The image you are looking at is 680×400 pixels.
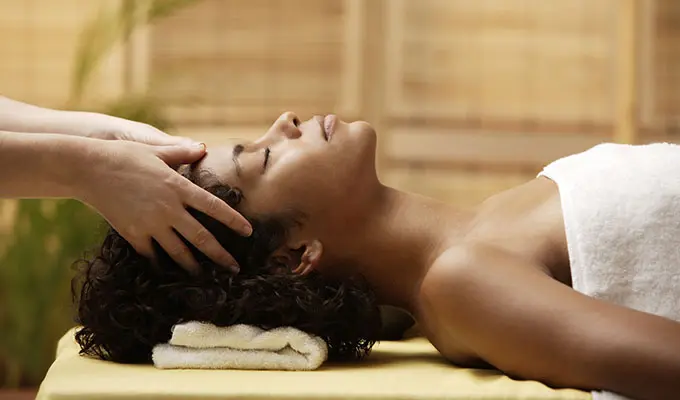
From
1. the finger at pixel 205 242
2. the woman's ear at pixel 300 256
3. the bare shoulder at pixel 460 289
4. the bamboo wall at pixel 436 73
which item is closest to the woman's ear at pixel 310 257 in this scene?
the woman's ear at pixel 300 256

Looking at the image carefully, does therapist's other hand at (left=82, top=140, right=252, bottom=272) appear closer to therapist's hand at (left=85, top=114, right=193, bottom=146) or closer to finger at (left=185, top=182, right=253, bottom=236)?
finger at (left=185, top=182, right=253, bottom=236)

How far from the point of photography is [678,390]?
1.39m

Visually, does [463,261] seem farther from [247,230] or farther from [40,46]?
[40,46]

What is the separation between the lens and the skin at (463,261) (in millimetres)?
1442

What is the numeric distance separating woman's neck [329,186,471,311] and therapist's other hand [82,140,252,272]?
11.0 inches

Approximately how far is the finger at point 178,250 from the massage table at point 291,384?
0.21 metres

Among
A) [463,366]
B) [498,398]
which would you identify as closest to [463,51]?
[463,366]

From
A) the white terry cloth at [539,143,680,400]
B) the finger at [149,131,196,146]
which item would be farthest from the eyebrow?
the white terry cloth at [539,143,680,400]

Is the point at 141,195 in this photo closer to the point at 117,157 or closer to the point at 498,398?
the point at 117,157

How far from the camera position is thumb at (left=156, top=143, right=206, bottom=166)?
178 cm

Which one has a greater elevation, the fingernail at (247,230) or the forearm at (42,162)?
the forearm at (42,162)

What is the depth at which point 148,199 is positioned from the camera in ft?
5.42

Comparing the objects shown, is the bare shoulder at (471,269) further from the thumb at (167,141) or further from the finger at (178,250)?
the thumb at (167,141)

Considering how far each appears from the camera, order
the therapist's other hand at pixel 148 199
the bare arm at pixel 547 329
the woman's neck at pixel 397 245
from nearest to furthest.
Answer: the bare arm at pixel 547 329, the therapist's other hand at pixel 148 199, the woman's neck at pixel 397 245
